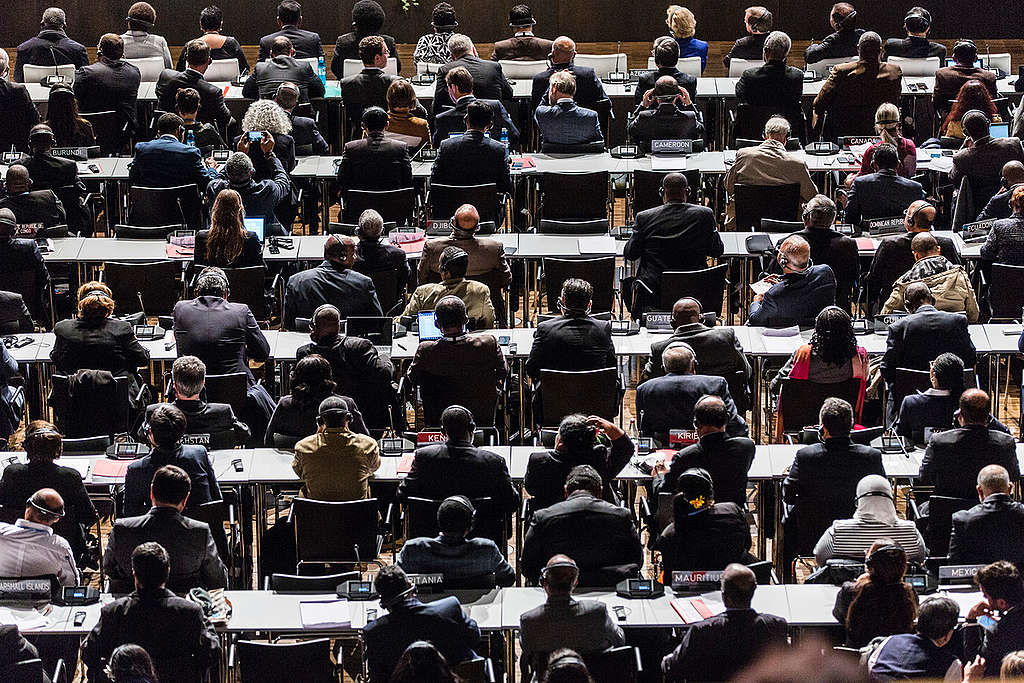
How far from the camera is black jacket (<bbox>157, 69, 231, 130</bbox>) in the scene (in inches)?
484

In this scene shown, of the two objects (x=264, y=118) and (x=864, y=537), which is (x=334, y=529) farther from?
(x=264, y=118)

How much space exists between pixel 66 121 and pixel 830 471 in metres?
6.86

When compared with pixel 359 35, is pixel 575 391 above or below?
below

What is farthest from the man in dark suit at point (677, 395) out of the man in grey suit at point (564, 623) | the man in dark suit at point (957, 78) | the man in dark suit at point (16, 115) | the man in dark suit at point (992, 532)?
the man in dark suit at point (16, 115)

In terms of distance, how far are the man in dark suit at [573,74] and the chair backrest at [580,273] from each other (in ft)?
8.44

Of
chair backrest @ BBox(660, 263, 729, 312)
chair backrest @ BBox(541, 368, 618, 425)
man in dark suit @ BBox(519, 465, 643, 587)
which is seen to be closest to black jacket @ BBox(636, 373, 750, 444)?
chair backrest @ BBox(541, 368, 618, 425)

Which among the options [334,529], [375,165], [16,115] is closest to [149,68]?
[16,115]

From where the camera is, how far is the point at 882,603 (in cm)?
656

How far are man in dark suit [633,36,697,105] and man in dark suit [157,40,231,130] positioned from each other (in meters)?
3.12

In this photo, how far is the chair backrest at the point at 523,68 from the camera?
13320mm

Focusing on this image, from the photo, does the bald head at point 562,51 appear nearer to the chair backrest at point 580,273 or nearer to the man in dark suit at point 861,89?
the man in dark suit at point 861,89

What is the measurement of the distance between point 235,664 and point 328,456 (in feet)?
3.59

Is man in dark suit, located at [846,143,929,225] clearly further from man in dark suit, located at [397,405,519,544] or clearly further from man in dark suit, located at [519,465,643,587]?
man in dark suit, located at [519,465,643,587]

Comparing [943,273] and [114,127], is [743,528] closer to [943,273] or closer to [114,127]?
[943,273]
